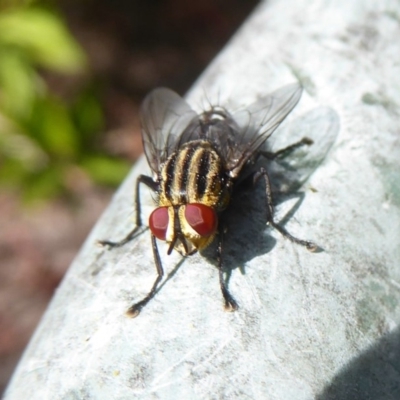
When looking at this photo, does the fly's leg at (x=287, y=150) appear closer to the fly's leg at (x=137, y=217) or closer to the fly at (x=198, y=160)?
the fly at (x=198, y=160)

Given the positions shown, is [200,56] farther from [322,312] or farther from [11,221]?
[322,312]

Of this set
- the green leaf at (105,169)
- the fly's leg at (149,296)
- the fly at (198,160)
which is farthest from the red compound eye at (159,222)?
the green leaf at (105,169)

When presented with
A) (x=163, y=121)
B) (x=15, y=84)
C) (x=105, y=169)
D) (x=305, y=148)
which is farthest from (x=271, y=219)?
(x=15, y=84)

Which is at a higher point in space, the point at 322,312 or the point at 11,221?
the point at 322,312

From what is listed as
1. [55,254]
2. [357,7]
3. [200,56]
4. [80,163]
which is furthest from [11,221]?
[357,7]

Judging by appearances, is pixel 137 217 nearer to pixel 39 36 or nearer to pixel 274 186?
pixel 274 186

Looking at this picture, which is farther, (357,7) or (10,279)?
(10,279)

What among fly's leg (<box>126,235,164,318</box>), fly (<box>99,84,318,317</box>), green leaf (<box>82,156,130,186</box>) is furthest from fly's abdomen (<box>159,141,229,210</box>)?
green leaf (<box>82,156,130,186</box>)
